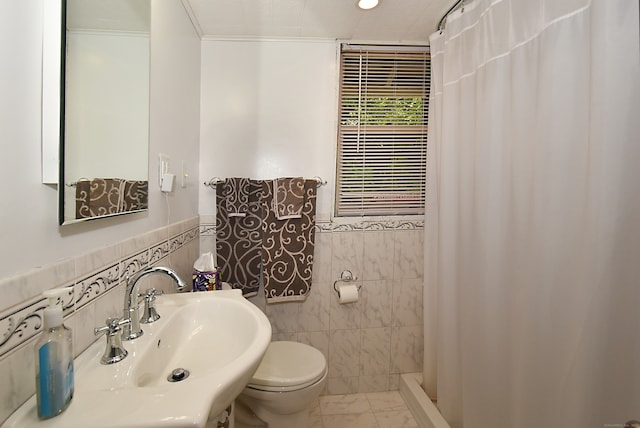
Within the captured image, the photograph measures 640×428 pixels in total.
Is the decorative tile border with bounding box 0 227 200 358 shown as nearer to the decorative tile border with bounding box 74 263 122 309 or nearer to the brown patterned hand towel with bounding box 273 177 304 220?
the decorative tile border with bounding box 74 263 122 309

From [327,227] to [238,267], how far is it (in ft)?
1.99

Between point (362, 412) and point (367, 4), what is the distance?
234cm

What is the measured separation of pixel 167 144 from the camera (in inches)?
50.7

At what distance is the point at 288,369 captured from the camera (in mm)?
1416

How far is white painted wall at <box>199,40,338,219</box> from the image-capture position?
1795mm

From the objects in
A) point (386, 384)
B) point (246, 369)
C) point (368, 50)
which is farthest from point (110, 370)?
point (368, 50)

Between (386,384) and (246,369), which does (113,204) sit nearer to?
(246,369)

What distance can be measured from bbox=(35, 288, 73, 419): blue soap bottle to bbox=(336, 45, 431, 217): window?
1.52 m

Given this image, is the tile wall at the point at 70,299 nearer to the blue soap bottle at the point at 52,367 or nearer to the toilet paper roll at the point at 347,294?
the blue soap bottle at the point at 52,367

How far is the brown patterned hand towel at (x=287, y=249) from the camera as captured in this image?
1.72 m

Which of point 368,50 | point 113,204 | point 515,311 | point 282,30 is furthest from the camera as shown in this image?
point 368,50

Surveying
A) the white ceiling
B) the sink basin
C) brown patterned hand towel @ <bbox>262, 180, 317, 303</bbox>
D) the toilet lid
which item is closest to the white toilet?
the toilet lid

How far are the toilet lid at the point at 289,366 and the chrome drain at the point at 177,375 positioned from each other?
1.75 ft

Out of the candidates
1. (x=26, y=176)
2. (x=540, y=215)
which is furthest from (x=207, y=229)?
(x=540, y=215)
